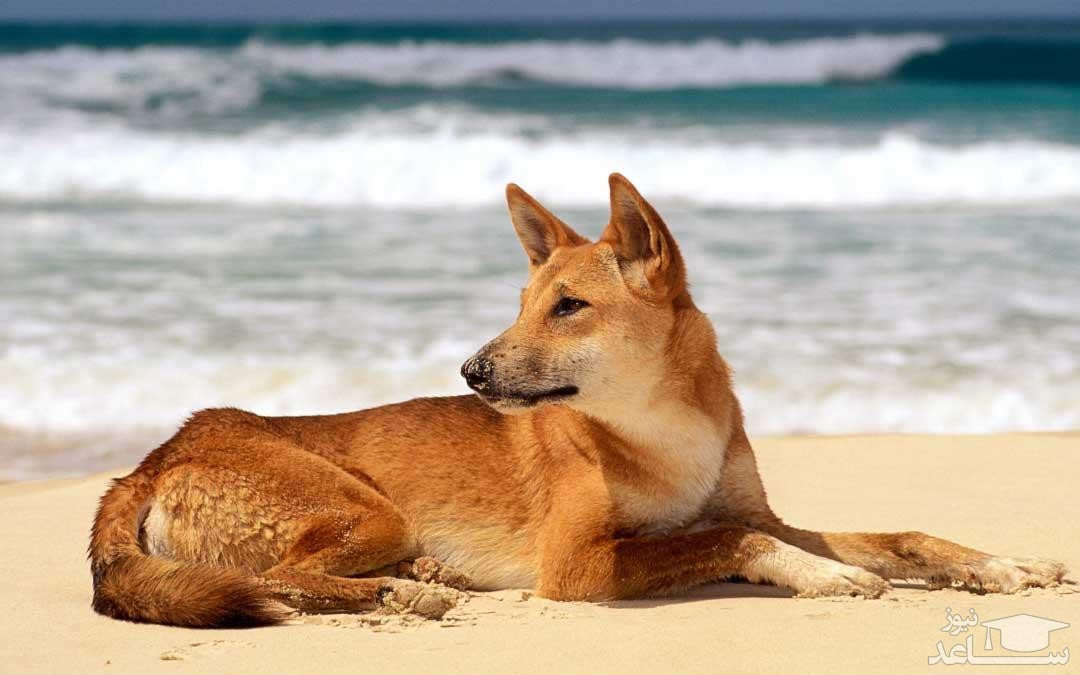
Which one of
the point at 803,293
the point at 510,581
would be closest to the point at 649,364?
the point at 510,581

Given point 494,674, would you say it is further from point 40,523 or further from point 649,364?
point 40,523

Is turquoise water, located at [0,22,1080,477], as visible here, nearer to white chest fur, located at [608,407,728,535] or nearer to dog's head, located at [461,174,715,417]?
white chest fur, located at [608,407,728,535]

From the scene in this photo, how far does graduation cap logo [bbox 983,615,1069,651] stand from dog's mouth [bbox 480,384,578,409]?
1.80m

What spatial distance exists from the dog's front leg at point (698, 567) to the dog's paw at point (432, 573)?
51cm

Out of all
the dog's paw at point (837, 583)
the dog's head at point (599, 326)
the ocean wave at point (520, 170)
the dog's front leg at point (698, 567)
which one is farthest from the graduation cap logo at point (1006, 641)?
the ocean wave at point (520, 170)

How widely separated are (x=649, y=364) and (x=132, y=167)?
836 inches

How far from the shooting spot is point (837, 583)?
5367mm

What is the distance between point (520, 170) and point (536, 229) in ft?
61.1

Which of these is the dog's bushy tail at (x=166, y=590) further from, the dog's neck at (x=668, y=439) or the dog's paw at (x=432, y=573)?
the dog's neck at (x=668, y=439)

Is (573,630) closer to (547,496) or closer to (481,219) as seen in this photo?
(547,496)

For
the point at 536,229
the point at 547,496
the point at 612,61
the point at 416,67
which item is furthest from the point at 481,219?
the point at 612,61

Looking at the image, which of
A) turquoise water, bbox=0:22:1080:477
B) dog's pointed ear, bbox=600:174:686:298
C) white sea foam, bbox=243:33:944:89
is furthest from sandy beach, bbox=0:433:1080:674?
white sea foam, bbox=243:33:944:89

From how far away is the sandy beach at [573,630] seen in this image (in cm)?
468

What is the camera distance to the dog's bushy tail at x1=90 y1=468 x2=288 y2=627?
16.4 ft
